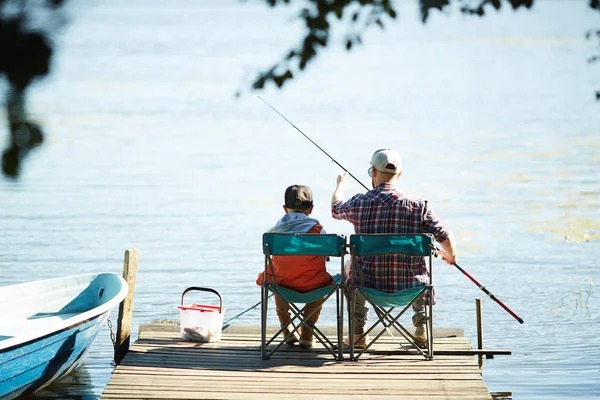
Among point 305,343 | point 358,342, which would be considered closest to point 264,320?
point 305,343

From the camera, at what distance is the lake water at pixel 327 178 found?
8352 mm

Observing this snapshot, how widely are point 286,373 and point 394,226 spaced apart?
34.7 inches

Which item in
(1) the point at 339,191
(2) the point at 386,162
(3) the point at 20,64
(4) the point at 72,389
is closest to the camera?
(3) the point at 20,64

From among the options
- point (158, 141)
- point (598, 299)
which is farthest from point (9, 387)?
point (158, 141)

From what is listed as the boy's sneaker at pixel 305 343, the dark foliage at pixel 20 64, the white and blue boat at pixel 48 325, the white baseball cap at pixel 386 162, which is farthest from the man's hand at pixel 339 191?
the dark foliage at pixel 20 64

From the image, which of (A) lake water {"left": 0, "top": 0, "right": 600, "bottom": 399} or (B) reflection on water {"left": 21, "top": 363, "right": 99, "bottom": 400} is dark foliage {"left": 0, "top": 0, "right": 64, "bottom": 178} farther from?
(B) reflection on water {"left": 21, "top": 363, "right": 99, "bottom": 400}

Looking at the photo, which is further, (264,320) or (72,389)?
(72,389)

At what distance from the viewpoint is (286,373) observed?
485 centimetres

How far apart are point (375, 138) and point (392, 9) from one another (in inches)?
850

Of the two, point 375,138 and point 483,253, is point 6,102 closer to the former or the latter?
point 483,253

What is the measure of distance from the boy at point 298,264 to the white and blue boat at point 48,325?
1102 mm

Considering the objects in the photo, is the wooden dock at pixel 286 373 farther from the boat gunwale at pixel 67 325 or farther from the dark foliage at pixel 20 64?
the dark foliage at pixel 20 64

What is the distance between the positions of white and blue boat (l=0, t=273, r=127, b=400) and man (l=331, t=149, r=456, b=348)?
5.12 ft

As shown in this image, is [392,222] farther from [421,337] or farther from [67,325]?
[67,325]
